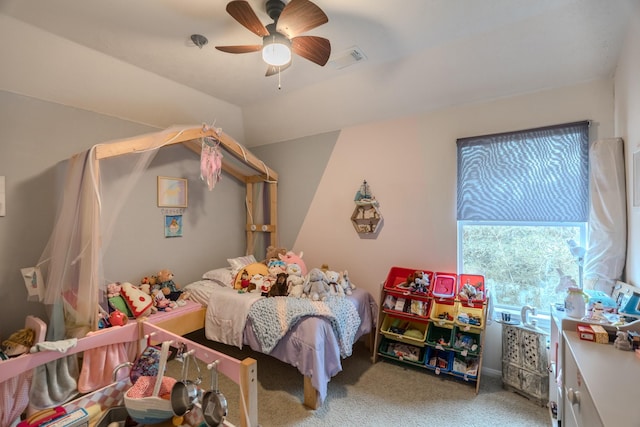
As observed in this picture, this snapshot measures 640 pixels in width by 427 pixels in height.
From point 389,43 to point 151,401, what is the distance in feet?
8.59

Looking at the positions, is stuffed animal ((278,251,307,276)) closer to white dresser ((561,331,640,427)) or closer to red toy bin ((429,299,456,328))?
red toy bin ((429,299,456,328))

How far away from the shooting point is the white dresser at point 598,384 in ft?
2.78

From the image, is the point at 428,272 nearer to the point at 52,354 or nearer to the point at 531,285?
the point at 531,285

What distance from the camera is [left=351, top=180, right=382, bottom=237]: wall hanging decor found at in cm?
311

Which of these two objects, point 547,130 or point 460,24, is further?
point 547,130

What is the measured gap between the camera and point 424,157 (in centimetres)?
288

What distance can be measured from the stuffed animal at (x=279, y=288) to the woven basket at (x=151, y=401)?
1.52 metres

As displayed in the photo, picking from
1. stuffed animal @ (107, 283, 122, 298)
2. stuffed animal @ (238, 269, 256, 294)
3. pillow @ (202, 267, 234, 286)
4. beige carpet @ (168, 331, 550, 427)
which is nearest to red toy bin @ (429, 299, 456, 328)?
beige carpet @ (168, 331, 550, 427)

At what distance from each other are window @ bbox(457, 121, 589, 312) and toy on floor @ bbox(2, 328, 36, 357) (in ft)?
11.0

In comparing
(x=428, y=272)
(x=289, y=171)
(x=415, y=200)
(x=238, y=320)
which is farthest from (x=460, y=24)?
(x=238, y=320)

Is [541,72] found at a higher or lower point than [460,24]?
lower

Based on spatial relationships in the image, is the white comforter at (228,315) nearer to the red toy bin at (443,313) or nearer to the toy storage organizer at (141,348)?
the toy storage organizer at (141,348)

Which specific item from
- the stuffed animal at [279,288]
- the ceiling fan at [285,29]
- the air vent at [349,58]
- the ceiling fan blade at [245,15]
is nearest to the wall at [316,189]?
the air vent at [349,58]

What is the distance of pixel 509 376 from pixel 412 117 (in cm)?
241
